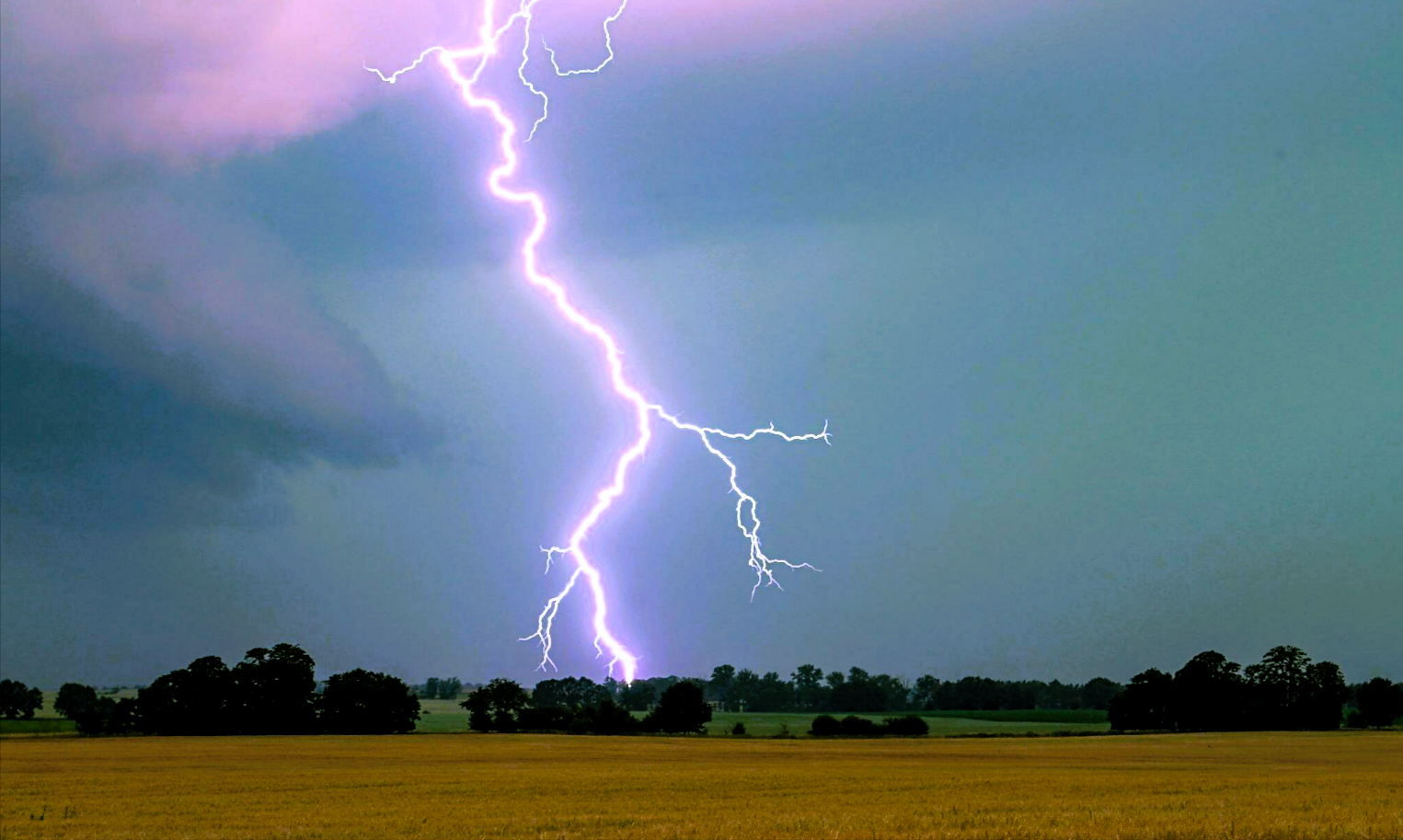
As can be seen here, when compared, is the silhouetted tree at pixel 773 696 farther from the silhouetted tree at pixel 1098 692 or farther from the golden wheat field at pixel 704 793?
the golden wheat field at pixel 704 793

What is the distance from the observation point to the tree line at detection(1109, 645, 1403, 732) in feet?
282

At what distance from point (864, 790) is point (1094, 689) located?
146 metres

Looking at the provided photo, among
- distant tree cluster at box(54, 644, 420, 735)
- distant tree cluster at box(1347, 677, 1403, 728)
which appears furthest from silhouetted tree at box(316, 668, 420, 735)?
distant tree cluster at box(1347, 677, 1403, 728)

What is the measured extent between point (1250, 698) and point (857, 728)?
3041 cm

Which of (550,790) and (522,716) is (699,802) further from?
(522,716)

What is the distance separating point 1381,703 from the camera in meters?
86.6

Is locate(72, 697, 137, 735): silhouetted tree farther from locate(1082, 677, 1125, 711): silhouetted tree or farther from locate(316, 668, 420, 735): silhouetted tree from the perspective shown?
locate(1082, 677, 1125, 711): silhouetted tree

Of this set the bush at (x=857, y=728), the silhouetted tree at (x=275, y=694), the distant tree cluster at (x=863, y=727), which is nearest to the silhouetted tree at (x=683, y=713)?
the distant tree cluster at (x=863, y=727)

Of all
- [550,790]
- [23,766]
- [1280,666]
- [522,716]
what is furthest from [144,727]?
[1280,666]

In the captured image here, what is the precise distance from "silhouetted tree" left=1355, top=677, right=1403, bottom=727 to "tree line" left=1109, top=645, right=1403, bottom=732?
0.07 m

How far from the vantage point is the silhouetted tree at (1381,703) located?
86250mm

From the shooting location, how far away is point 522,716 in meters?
86.4

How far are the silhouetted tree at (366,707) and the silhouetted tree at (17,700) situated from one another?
5206 cm

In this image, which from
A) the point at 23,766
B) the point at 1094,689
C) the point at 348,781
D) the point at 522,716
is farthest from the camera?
the point at 1094,689
